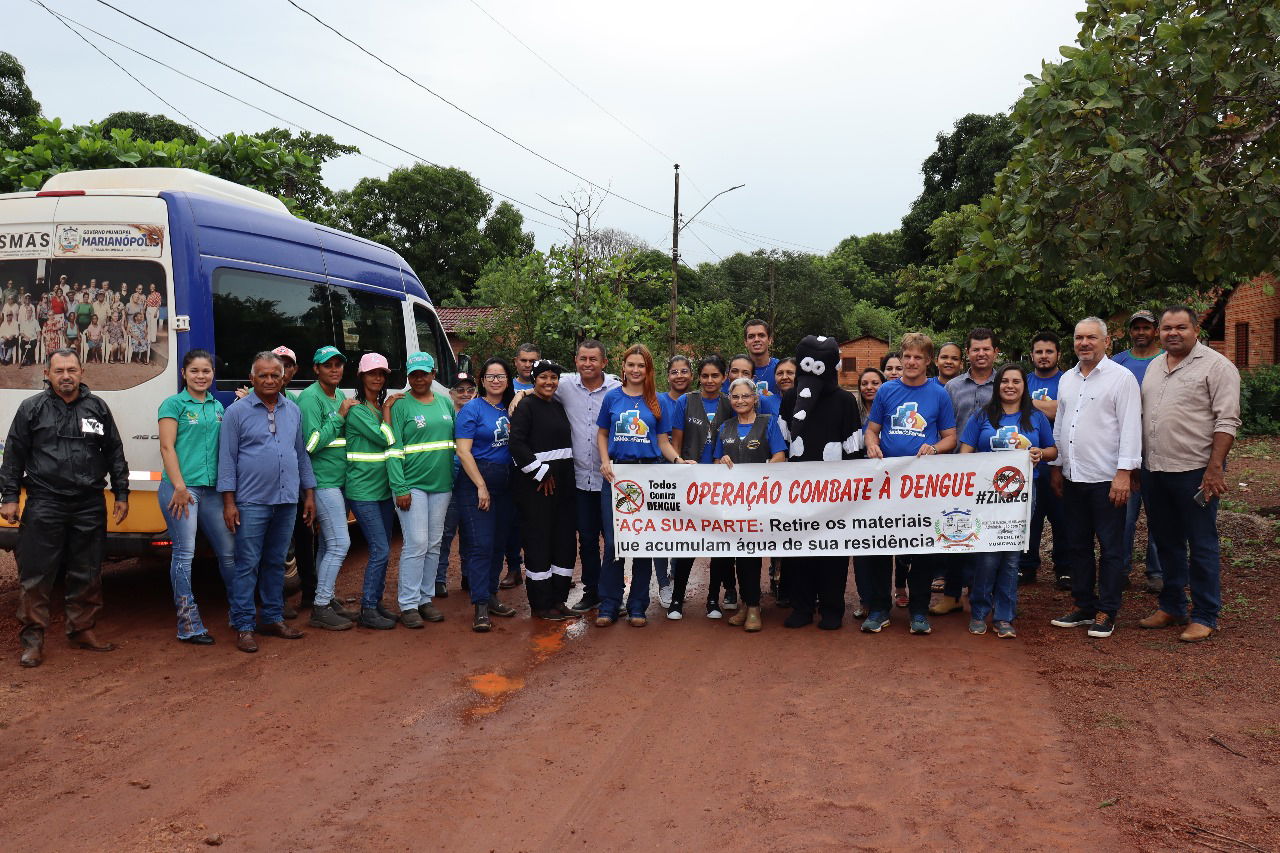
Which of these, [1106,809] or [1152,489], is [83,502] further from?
[1152,489]

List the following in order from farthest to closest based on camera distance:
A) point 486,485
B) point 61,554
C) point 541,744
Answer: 1. point 486,485
2. point 61,554
3. point 541,744

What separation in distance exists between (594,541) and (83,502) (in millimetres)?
3381

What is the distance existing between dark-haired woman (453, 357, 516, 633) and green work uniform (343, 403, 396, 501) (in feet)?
1.80

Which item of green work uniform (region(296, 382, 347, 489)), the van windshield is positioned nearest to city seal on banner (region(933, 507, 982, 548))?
green work uniform (region(296, 382, 347, 489))

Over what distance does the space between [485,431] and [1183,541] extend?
15.8 feet

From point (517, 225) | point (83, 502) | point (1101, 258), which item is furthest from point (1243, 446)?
point (517, 225)

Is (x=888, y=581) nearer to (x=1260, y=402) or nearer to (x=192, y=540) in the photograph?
(x=192, y=540)

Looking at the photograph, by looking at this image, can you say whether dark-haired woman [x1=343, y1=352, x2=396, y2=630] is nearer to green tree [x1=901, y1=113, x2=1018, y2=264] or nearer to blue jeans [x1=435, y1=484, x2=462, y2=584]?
blue jeans [x1=435, y1=484, x2=462, y2=584]

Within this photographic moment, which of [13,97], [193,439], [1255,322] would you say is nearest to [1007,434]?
[193,439]

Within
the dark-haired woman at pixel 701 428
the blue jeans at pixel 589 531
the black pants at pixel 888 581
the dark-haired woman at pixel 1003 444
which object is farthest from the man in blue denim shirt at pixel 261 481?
the dark-haired woman at pixel 1003 444

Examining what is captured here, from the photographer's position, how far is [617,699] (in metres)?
5.29

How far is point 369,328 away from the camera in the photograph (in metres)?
8.97

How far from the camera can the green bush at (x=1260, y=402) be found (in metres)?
20.5

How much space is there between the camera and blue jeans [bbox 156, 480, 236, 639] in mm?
6059
